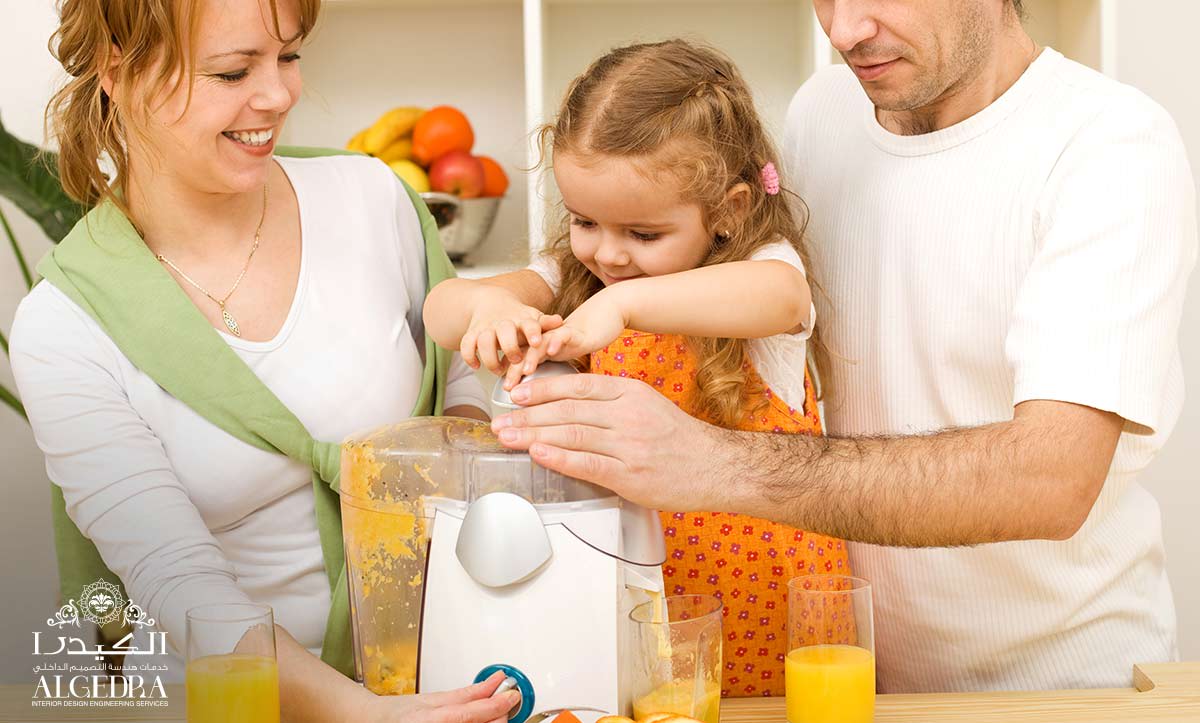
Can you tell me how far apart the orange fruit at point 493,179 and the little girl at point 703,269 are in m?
0.79

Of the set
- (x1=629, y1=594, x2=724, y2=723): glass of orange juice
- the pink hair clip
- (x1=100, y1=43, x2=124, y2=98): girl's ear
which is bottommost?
(x1=629, y1=594, x2=724, y2=723): glass of orange juice

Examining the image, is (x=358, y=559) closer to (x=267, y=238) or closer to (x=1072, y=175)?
(x=267, y=238)

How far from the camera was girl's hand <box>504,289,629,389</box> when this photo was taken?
0.98 metres

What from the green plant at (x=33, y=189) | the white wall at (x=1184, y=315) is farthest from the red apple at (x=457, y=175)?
the white wall at (x=1184, y=315)

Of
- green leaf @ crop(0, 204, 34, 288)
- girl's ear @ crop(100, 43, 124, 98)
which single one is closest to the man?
girl's ear @ crop(100, 43, 124, 98)

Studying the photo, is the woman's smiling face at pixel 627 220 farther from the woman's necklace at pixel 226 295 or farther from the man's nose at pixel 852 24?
the woman's necklace at pixel 226 295

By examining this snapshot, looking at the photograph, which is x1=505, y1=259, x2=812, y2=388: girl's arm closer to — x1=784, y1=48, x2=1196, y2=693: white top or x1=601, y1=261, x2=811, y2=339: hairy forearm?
x1=601, y1=261, x2=811, y2=339: hairy forearm

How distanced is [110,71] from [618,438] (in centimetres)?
67

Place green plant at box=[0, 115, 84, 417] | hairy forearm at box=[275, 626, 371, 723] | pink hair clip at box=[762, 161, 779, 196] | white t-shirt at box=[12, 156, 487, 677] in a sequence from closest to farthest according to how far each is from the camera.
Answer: hairy forearm at box=[275, 626, 371, 723]
white t-shirt at box=[12, 156, 487, 677]
pink hair clip at box=[762, 161, 779, 196]
green plant at box=[0, 115, 84, 417]

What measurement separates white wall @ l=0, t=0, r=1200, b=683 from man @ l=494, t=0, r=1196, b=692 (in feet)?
3.42

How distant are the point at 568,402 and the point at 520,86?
138cm

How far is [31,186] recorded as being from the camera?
1.84 m

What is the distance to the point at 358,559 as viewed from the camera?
97 cm

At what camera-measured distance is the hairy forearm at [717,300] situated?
3.50 ft
